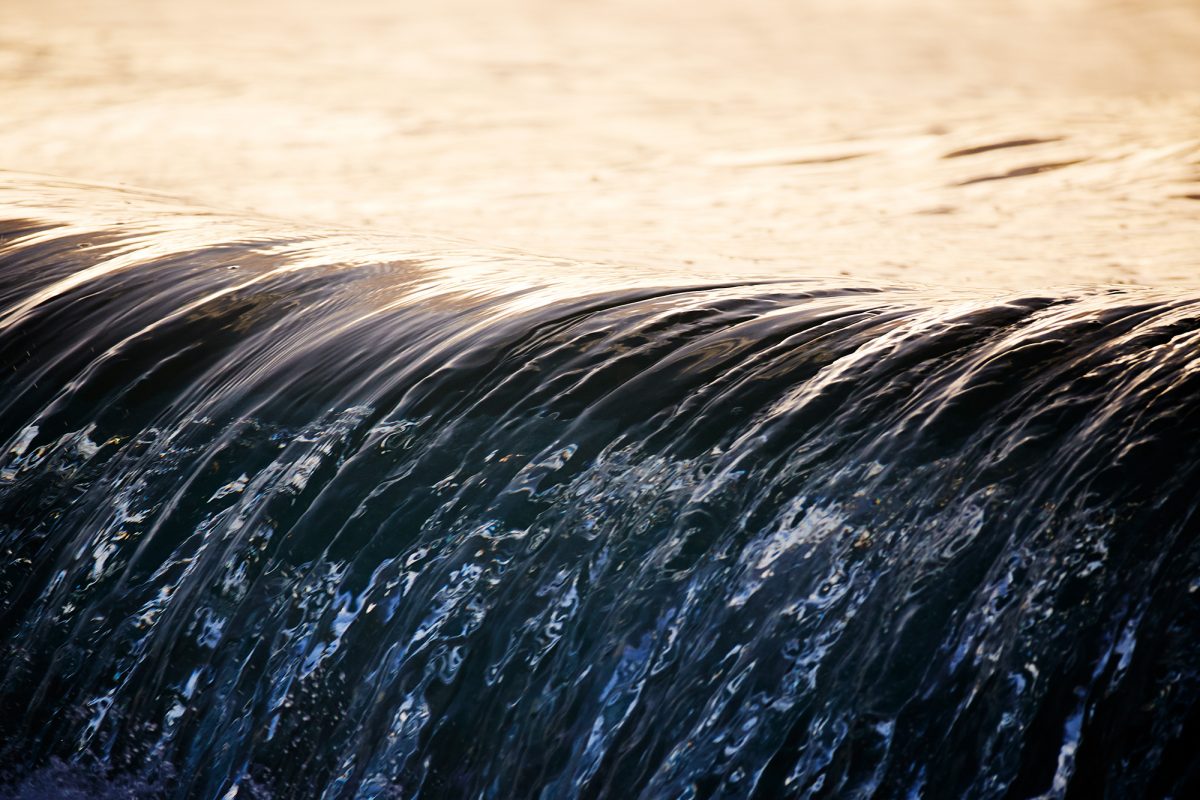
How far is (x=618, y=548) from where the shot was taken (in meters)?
2.05

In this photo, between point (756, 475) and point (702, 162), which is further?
point (702, 162)

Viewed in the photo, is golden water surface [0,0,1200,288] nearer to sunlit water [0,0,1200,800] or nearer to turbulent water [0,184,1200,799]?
sunlit water [0,0,1200,800]

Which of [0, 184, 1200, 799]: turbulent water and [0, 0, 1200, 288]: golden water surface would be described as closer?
[0, 184, 1200, 799]: turbulent water

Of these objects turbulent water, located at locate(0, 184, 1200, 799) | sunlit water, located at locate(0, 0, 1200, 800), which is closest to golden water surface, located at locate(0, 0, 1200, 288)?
sunlit water, located at locate(0, 0, 1200, 800)

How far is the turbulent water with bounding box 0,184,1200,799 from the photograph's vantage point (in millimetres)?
1742

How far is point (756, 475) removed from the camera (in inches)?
81.3

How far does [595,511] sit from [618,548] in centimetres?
9

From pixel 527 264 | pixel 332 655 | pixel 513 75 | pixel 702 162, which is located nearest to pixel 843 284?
pixel 527 264

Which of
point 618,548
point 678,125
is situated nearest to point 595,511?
point 618,548

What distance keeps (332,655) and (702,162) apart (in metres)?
3.54

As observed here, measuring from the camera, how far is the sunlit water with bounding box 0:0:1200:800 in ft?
5.77

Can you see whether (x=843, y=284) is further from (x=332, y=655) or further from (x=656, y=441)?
(x=332, y=655)

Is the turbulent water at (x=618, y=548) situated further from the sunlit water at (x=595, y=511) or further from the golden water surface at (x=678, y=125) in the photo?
the golden water surface at (x=678, y=125)

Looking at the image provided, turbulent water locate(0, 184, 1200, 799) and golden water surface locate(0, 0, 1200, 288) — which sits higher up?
golden water surface locate(0, 0, 1200, 288)
